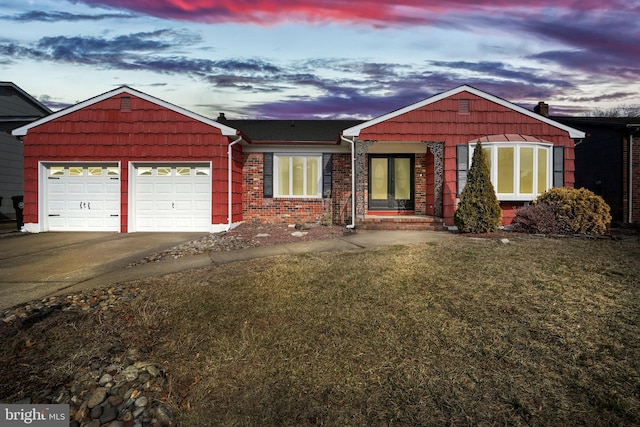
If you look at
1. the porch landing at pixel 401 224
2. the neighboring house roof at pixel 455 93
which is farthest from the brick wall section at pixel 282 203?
the neighboring house roof at pixel 455 93

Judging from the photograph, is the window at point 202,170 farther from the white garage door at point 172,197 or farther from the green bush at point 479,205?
the green bush at point 479,205

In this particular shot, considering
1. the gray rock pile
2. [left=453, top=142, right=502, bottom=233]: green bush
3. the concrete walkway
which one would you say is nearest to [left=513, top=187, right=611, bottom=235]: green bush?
[left=453, top=142, right=502, bottom=233]: green bush

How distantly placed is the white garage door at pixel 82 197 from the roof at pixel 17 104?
7450mm

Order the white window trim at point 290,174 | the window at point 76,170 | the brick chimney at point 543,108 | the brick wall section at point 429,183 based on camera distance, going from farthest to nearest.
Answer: the brick chimney at point 543,108
the white window trim at point 290,174
the brick wall section at point 429,183
the window at point 76,170

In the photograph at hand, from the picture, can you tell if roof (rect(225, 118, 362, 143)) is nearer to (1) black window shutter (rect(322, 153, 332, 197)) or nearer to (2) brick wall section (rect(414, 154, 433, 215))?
(1) black window shutter (rect(322, 153, 332, 197))

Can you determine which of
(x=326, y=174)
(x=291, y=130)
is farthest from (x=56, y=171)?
(x=326, y=174)

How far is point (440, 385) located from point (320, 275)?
292 cm

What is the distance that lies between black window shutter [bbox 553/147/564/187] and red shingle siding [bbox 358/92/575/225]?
0.83ft

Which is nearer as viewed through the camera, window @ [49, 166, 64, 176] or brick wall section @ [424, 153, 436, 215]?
window @ [49, 166, 64, 176]

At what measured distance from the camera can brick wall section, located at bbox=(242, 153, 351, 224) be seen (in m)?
14.2

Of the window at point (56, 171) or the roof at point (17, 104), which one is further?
the roof at point (17, 104)

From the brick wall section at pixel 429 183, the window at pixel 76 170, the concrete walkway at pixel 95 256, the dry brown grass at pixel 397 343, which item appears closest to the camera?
the dry brown grass at pixel 397 343

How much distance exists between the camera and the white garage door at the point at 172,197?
12305mm

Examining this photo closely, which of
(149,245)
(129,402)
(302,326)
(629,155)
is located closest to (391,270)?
(302,326)
